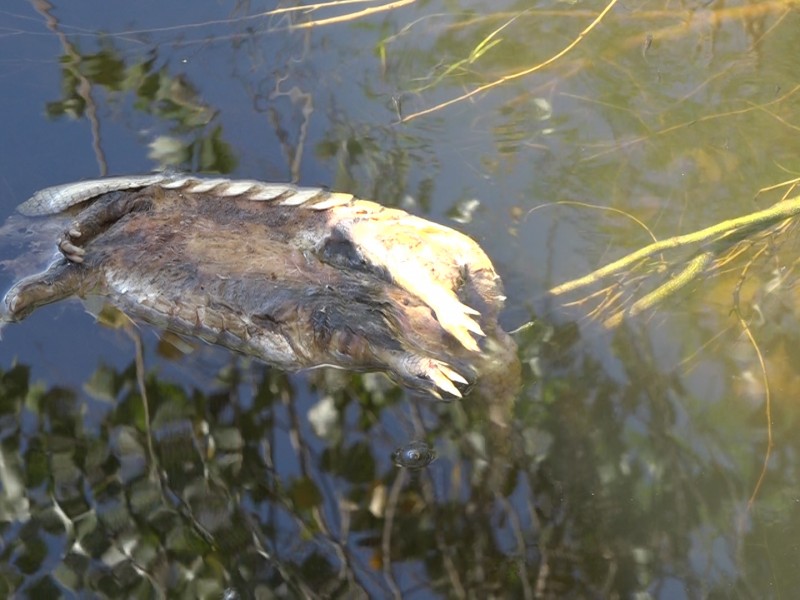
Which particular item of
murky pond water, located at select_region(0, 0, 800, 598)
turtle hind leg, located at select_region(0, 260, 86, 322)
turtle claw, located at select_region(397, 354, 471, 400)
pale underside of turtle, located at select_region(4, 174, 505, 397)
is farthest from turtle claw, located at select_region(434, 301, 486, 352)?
turtle hind leg, located at select_region(0, 260, 86, 322)

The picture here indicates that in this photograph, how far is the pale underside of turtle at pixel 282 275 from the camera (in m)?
3.67

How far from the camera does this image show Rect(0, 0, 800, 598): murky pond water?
321 centimetres

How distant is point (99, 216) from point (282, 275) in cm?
96

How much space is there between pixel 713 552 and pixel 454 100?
106 inches

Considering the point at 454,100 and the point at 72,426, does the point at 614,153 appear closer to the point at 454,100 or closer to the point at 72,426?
the point at 454,100

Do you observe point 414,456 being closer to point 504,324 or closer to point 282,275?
point 504,324

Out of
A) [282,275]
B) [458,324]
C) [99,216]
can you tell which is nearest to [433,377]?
[458,324]

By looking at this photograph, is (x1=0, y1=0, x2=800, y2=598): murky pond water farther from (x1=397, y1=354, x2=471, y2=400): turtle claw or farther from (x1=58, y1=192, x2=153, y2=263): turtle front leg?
(x1=58, y1=192, x2=153, y2=263): turtle front leg

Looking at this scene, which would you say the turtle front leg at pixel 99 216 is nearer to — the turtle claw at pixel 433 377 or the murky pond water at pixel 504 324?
the murky pond water at pixel 504 324

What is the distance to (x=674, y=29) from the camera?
16.9ft

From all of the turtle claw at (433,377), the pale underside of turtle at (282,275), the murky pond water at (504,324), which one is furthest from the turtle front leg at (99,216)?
the turtle claw at (433,377)

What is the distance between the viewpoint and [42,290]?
4.16m

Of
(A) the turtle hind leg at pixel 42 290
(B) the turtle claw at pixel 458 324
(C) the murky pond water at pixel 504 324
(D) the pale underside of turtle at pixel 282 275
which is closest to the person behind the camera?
(C) the murky pond water at pixel 504 324

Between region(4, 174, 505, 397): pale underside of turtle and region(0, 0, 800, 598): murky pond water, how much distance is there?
0.41 ft
